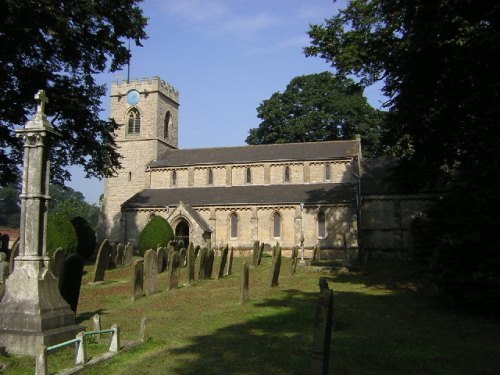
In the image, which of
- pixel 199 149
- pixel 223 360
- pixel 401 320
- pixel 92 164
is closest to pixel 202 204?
pixel 199 149

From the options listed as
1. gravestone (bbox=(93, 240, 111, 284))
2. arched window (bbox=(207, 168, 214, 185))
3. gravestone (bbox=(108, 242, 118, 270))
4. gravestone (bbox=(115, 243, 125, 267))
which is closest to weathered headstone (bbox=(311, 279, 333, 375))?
Result: gravestone (bbox=(93, 240, 111, 284))

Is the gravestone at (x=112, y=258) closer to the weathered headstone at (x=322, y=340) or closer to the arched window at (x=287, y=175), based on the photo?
the arched window at (x=287, y=175)

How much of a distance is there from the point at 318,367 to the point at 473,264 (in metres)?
7.52

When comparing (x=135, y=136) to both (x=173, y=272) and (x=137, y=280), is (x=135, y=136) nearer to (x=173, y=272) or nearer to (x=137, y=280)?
(x=173, y=272)

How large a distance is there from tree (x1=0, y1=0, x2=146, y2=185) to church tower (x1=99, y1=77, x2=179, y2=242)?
15.2m

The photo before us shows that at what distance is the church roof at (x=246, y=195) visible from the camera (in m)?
35.5

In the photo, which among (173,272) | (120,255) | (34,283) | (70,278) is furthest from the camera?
(120,255)

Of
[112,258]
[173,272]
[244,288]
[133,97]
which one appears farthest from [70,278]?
[133,97]

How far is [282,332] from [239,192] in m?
29.2

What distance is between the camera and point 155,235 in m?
32.1

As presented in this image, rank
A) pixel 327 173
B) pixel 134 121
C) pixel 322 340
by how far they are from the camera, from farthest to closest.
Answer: pixel 134 121
pixel 327 173
pixel 322 340

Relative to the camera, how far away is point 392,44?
14805 mm

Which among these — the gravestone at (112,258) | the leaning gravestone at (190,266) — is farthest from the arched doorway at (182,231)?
the leaning gravestone at (190,266)

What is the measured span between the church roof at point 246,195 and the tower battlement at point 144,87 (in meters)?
9.25
